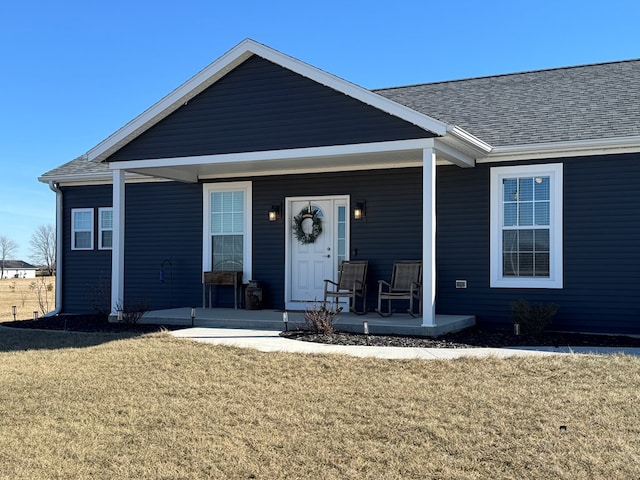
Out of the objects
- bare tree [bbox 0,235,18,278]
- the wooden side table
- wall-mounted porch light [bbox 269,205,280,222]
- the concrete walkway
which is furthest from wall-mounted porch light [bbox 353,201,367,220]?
bare tree [bbox 0,235,18,278]

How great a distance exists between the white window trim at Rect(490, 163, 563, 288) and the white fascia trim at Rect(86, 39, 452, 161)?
219 centimetres

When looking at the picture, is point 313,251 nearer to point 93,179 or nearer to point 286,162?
point 286,162

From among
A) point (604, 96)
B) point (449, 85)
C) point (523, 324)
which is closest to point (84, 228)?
point (449, 85)

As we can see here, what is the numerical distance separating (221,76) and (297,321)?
3.99 meters

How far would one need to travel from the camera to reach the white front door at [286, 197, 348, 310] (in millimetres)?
11969

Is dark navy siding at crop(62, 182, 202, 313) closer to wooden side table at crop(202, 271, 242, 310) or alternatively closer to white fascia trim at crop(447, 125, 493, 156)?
wooden side table at crop(202, 271, 242, 310)

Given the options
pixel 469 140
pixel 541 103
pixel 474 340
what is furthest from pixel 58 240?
pixel 541 103

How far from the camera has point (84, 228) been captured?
14164 mm

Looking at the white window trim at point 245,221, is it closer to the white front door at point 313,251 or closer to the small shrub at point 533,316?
the white front door at point 313,251

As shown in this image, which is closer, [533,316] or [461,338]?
[461,338]

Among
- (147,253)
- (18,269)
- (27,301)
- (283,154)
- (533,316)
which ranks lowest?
(18,269)


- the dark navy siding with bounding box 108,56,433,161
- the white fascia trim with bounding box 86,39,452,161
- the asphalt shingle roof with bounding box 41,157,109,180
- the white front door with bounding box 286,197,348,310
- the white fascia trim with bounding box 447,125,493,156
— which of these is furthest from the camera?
the asphalt shingle roof with bounding box 41,157,109,180

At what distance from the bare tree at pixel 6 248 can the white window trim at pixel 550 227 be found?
73.3 meters

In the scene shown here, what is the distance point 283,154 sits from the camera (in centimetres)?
998
